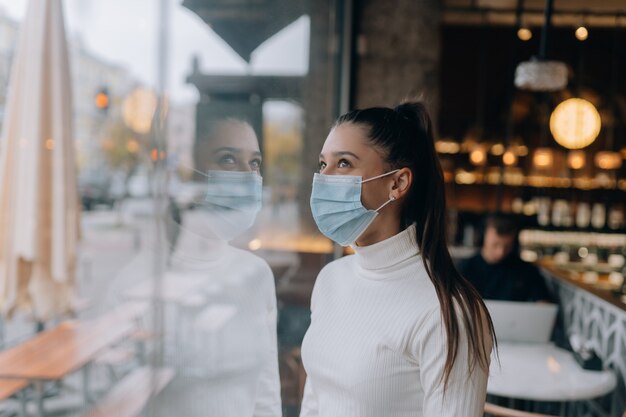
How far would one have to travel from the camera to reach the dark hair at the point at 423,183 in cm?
106

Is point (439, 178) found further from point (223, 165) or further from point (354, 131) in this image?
point (223, 165)

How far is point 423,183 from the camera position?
1109 mm

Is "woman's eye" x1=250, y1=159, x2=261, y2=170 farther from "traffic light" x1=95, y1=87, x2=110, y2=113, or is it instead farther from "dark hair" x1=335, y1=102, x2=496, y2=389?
"traffic light" x1=95, y1=87, x2=110, y2=113

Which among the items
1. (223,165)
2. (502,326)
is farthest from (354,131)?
(502,326)

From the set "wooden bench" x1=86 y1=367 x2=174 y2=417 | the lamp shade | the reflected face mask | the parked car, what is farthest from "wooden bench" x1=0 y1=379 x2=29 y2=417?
the lamp shade

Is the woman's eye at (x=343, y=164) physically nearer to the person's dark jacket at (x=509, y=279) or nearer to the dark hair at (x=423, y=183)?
the dark hair at (x=423, y=183)

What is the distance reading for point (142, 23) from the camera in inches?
127

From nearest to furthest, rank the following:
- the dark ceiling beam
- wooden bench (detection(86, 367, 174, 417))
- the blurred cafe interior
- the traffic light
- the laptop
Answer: the blurred cafe interior
wooden bench (detection(86, 367, 174, 417))
the laptop
the traffic light
the dark ceiling beam

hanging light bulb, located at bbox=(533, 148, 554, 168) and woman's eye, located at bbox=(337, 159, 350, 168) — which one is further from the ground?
hanging light bulb, located at bbox=(533, 148, 554, 168)

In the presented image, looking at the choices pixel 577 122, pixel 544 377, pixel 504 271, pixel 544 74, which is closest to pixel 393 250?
pixel 544 377

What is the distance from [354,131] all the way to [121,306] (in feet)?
7.39

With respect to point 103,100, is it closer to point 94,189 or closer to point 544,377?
point 94,189

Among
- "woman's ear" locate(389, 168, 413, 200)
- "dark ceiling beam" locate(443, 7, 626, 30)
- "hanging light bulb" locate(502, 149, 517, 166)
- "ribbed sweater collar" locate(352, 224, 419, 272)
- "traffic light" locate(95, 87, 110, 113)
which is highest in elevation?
"dark ceiling beam" locate(443, 7, 626, 30)

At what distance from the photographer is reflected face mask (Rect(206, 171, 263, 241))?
3.97 ft
